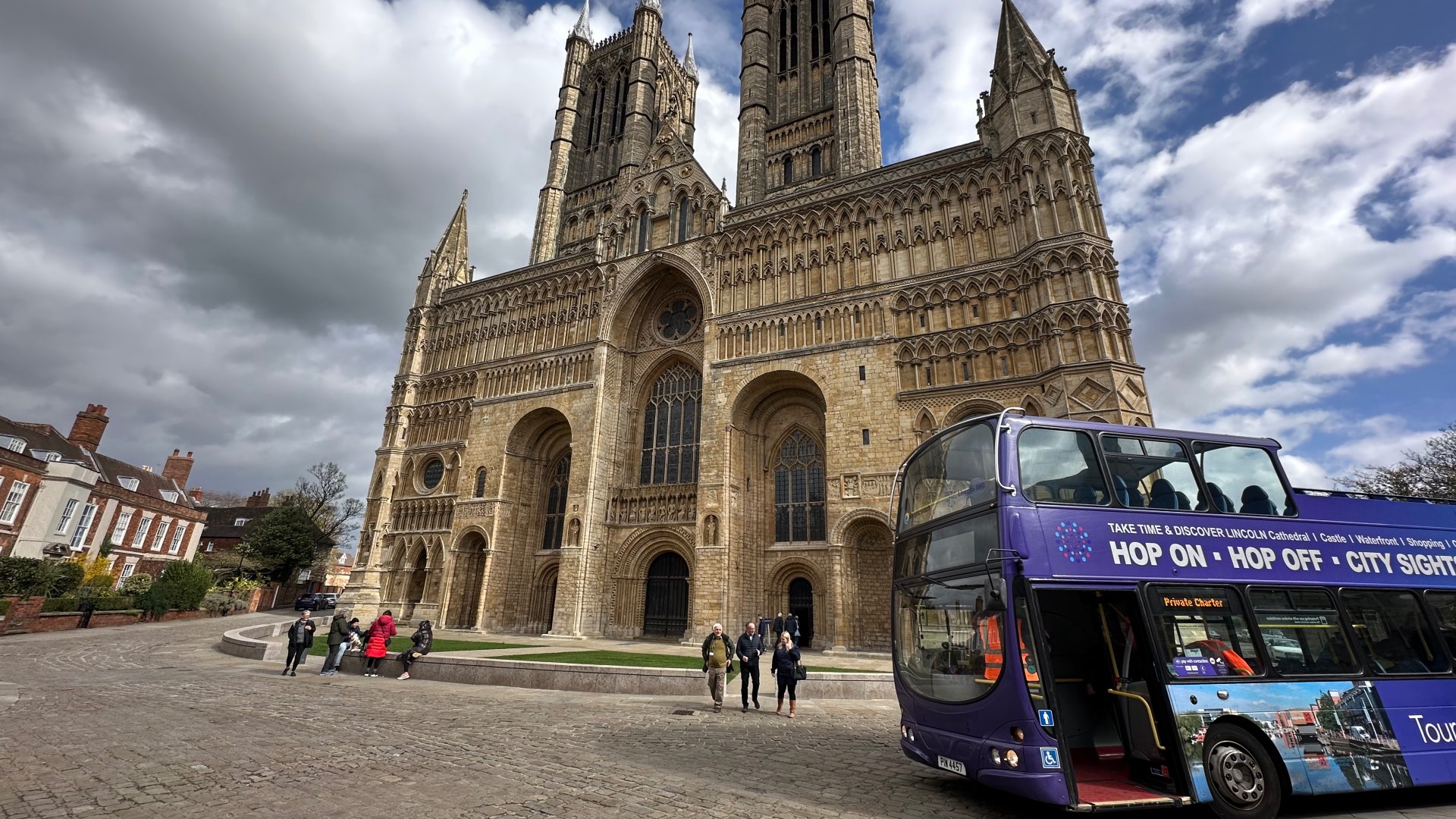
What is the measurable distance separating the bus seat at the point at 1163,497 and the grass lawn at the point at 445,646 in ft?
57.5

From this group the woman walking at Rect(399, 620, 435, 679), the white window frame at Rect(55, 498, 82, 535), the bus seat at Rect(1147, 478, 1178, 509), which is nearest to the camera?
the bus seat at Rect(1147, 478, 1178, 509)

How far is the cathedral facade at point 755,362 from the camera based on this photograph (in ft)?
71.0

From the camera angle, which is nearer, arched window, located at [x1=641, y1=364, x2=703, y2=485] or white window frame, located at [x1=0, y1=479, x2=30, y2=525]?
arched window, located at [x1=641, y1=364, x2=703, y2=485]

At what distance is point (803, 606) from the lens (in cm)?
2373

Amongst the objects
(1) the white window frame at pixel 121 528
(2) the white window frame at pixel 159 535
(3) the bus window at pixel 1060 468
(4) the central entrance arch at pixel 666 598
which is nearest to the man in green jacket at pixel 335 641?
(4) the central entrance arch at pixel 666 598

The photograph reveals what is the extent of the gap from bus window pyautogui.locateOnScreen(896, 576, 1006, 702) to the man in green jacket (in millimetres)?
13799

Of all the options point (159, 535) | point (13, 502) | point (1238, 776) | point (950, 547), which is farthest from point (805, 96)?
point (159, 535)

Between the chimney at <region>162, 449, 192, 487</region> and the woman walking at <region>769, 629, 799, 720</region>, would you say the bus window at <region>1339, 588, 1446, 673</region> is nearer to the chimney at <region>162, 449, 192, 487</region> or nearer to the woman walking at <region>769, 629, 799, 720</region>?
the woman walking at <region>769, 629, 799, 720</region>

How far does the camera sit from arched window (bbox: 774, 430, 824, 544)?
80.4 feet

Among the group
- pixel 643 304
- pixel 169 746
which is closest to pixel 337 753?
pixel 169 746

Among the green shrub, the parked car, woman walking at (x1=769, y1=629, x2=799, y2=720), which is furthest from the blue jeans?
the parked car

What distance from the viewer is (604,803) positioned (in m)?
5.40

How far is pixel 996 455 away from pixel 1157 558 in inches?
74.6

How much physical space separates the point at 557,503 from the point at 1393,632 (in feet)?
97.9
